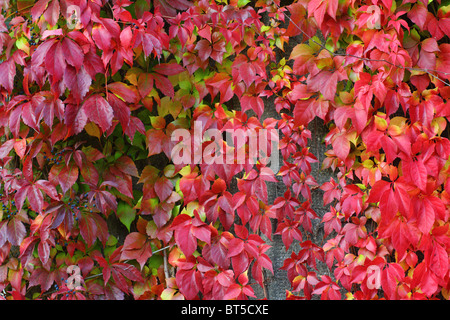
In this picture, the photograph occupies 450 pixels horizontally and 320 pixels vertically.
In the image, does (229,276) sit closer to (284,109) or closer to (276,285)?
(276,285)

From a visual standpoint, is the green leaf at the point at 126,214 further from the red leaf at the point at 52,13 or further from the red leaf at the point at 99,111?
the red leaf at the point at 52,13

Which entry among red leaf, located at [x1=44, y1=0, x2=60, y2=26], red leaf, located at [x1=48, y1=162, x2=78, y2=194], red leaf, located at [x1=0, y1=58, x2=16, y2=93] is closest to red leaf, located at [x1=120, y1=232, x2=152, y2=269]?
red leaf, located at [x1=48, y1=162, x2=78, y2=194]


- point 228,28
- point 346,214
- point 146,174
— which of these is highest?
point 228,28

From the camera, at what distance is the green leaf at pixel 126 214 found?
1.34 m

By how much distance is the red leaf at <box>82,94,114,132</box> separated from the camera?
1081mm

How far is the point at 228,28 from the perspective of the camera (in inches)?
50.1

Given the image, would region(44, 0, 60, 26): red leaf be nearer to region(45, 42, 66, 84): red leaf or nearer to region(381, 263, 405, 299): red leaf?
region(45, 42, 66, 84): red leaf

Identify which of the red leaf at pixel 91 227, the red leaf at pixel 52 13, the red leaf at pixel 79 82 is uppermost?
the red leaf at pixel 52 13

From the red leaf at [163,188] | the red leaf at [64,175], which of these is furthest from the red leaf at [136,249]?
the red leaf at [64,175]

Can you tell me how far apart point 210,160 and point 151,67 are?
0.41 metres

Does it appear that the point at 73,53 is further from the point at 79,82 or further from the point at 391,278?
the point at 391,278

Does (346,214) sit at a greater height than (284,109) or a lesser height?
lesser

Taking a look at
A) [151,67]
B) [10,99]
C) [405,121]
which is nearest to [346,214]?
[405,121]

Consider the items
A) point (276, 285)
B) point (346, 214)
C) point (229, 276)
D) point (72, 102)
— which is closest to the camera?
point (72, 102)
